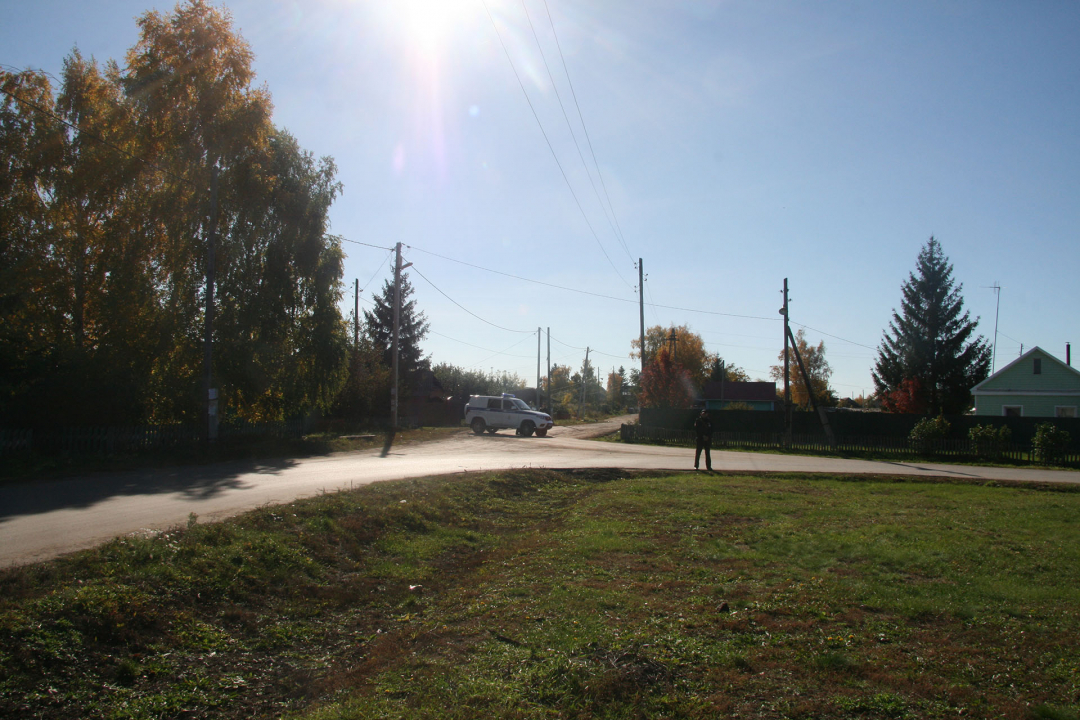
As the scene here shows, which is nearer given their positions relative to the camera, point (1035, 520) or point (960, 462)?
point (1035, 520)

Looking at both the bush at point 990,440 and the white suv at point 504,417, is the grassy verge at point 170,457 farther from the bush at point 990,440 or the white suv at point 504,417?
the bush at point 990,440

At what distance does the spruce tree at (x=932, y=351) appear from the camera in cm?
4497

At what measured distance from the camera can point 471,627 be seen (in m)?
6.14

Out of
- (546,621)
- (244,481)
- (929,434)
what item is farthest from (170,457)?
(929,434)

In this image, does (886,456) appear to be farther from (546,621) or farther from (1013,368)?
(546,621)

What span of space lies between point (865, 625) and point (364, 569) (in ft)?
19.1

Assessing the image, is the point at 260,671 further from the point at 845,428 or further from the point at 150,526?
the point at 845,428

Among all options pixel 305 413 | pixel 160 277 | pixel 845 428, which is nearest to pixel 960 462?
pixel 845 428

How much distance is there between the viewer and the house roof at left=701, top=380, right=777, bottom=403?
64.9m

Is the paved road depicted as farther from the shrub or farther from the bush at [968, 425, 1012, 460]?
the shrub

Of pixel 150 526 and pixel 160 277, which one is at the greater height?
pixel 160 277

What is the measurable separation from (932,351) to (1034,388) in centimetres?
884

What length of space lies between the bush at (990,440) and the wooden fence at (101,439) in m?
29.4

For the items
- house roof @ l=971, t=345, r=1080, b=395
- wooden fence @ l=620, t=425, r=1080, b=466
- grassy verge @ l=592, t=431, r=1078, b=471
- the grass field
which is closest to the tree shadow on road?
the grass field
